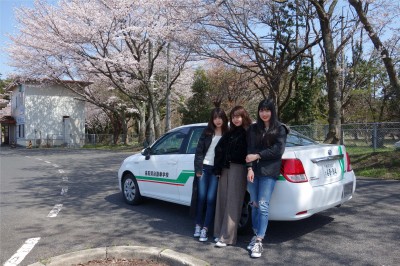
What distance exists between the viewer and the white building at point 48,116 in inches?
1468

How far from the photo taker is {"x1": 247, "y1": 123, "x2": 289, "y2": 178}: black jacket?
13.8 ft

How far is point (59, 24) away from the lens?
23.2m

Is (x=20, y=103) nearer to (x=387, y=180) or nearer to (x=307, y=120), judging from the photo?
(x=307, y=120)

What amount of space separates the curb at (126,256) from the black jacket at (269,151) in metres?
1.27

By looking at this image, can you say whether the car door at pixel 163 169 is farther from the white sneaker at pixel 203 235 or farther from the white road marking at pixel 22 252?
the white road marking at pixel 22 252

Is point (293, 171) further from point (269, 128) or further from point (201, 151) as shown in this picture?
point (201, 151)

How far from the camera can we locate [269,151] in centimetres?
421

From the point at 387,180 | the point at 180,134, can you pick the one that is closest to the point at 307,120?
the point at 387,180

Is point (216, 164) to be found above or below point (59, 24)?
below

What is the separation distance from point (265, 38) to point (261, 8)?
183 centimetres

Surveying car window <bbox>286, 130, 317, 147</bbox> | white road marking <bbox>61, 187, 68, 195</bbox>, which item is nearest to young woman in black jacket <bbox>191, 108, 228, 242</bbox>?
car window <bbox>286, 130, 317, 147</bbox>

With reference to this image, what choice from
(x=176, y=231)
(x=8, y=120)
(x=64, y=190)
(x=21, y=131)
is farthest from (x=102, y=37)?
(x=8, y=120)

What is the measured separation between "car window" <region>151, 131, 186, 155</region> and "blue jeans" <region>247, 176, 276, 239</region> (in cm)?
195

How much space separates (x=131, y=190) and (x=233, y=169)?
10.2 feet
